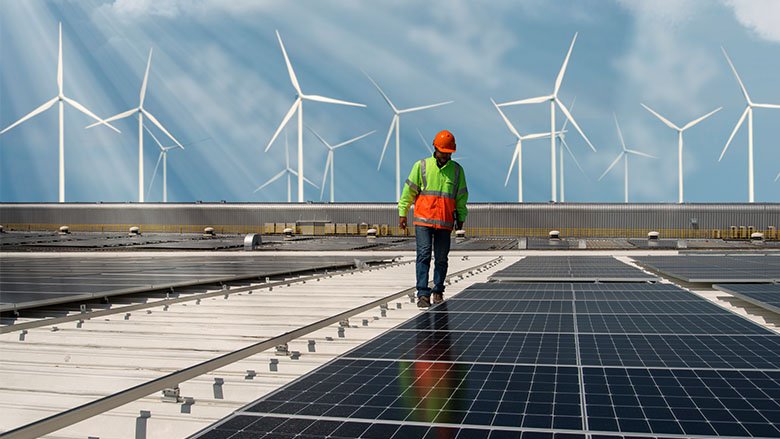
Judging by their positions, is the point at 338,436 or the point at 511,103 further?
the point at 511,103

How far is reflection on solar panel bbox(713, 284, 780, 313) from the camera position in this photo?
27.6 feet

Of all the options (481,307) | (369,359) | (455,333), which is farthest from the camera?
(481,307)

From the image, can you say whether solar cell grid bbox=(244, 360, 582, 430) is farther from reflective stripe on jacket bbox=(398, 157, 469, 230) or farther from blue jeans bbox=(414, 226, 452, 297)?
reflective stripe on jacket bbox=(398, 157, 469, 230)

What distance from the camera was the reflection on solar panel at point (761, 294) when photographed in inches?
331

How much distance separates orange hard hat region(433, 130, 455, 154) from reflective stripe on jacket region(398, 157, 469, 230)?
23cm

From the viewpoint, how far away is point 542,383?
5254 millimetres

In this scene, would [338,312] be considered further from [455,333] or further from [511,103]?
[511,103]

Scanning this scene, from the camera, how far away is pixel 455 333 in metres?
7.57

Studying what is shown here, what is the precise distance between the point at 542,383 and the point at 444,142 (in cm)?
535

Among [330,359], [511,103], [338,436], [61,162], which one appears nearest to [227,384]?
[330,359]

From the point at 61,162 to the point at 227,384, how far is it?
72.6 meters

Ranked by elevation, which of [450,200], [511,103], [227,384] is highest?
[511,103]

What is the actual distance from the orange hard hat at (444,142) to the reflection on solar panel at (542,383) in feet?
8.54

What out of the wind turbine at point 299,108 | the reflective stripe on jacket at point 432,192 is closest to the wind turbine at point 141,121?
the wind turbine at point 299,108
